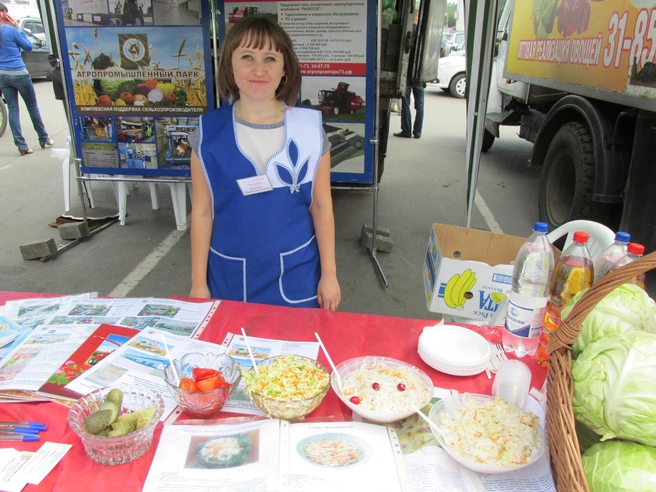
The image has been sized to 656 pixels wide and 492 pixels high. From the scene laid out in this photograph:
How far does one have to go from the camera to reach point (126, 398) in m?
1.15

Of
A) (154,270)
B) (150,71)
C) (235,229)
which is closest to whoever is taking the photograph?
(235,229)

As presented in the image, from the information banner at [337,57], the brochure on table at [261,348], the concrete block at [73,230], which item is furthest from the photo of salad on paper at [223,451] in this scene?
the concrete block at [73,230]

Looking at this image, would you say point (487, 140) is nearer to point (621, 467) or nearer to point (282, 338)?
point (282, 338)

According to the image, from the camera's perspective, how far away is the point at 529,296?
141 centimetres

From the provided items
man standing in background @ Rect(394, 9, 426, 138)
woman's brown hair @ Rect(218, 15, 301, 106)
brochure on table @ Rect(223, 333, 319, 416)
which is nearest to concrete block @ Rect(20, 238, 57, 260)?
woman's brown hair @ Rect(218, 15, 301, 106)

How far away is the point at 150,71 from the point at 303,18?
1236 millimetres

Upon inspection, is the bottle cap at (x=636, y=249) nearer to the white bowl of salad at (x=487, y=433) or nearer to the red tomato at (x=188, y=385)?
the white bowl of salad at (x=487, y=433)

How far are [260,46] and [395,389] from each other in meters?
1.24

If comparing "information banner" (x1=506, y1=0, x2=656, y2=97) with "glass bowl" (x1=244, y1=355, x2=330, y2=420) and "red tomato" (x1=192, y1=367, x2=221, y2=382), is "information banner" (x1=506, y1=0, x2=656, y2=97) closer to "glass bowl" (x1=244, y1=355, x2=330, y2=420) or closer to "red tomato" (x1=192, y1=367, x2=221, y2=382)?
"glass bowl" (x1=244, y1=355, x2=330, y2=420)

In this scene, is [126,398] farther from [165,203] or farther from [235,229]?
[165,203]

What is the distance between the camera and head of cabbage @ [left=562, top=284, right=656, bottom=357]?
3.72ft

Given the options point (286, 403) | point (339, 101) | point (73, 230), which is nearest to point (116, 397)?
point (286, 403)

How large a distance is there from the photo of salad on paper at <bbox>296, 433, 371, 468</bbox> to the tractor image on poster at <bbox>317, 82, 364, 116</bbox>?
2877mm

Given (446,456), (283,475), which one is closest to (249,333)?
(283,475)
